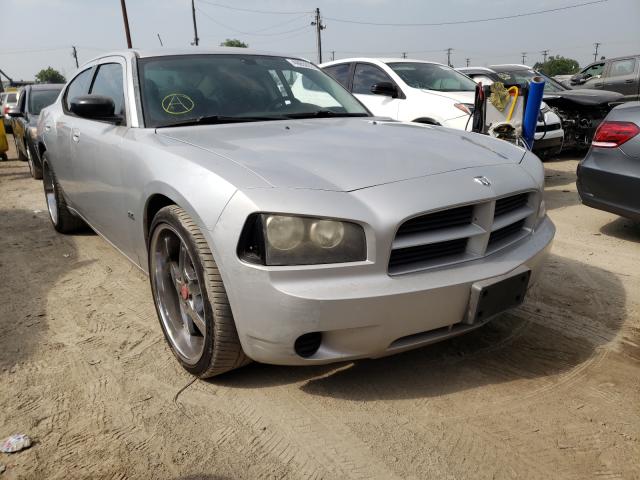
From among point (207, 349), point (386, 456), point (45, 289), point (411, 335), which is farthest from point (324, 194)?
point (45, 289)

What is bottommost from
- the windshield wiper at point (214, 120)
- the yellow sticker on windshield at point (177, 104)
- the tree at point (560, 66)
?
the tree at point (560, 66)

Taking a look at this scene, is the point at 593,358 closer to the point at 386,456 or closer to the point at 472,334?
the point at 472,334

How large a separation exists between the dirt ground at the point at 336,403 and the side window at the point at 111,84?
127 centimetres

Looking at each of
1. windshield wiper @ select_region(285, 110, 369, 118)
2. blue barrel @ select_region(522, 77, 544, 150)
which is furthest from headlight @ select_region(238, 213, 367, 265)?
blue barrel @ select_region(522, 77, 544, 150)

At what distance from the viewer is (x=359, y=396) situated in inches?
91.5

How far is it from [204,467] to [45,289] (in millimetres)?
2385

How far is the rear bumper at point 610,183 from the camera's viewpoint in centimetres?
421

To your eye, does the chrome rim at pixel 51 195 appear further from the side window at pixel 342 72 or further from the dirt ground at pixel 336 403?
the side window at pixel 342 72

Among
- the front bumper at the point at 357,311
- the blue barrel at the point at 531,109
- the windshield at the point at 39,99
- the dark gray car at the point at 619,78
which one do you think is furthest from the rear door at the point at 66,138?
the dark gray car at the point at 619,78

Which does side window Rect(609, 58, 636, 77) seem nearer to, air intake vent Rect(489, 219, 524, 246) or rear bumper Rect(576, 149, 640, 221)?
rear bumper Rect(576, 149, 640, 221)

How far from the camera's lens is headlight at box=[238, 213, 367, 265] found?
1.94 meters

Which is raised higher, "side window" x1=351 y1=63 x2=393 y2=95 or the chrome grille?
"side window" x1=351 y1=63 x2=393 y2=95

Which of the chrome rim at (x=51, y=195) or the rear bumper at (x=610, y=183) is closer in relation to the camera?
the rear bumper at (x=610, y=183)

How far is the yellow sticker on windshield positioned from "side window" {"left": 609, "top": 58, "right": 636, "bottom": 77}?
11784 mm
